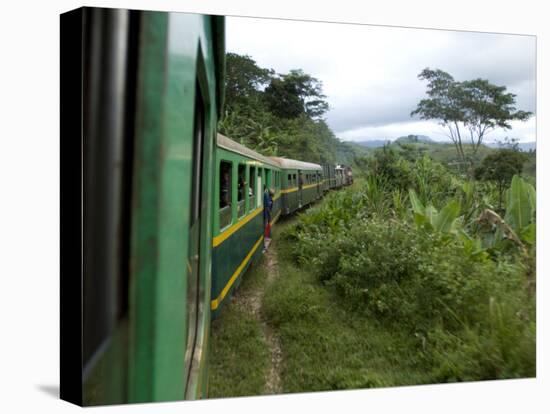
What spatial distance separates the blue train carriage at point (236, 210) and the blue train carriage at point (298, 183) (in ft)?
0.27

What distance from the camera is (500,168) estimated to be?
4875mm

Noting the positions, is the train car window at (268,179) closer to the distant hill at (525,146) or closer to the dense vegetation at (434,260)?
the dense vegetation at (434,260)

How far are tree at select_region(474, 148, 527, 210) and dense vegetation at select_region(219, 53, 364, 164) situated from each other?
1.18 meters

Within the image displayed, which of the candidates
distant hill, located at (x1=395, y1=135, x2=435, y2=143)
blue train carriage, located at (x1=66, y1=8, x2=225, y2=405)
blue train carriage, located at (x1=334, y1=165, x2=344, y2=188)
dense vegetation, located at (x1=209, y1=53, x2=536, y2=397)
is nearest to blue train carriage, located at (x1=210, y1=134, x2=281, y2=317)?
dense vegetation, located at (x1=209, y1=53, x2=536, y2=397)

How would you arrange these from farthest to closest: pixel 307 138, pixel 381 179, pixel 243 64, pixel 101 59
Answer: pixel 381 179, pixel 307 138, pixel 243 64, pixel 101 59

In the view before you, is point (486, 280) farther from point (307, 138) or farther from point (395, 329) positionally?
point (307, 138)

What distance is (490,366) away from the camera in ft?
14.4

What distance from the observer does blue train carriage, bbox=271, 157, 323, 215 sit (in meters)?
4.30

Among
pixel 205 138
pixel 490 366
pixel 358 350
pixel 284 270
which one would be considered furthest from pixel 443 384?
pixel 205 138

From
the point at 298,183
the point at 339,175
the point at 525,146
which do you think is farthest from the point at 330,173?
the point at 525,146

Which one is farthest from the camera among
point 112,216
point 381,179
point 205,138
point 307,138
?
point 381,179

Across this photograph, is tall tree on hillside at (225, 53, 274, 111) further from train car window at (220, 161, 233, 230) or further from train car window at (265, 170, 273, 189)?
train car window at (265, 170, 273, 189)

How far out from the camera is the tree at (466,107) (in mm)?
4652

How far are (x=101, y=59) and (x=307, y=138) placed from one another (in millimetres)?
2149
